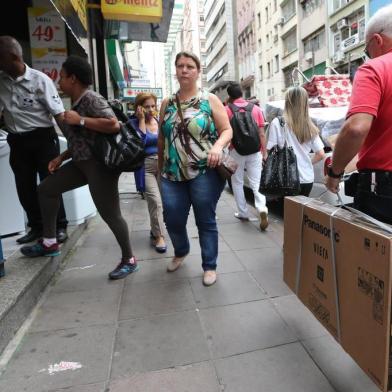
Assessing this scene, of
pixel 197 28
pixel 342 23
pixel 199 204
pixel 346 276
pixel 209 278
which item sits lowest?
pixel 209 278

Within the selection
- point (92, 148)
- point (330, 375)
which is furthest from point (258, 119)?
point (330, 375)

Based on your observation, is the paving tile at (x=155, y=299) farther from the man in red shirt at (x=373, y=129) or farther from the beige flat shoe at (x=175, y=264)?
the man in red shirt at (x=373, y=129)

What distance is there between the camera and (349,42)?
25.8 m

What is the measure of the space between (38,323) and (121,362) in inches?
32.0

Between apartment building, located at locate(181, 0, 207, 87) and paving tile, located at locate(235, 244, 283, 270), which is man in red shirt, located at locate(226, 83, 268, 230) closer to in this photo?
paving tile, located at locate(235, 244, 283, 270)

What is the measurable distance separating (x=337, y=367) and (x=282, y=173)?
2.34 meters

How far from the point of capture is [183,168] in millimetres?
2904

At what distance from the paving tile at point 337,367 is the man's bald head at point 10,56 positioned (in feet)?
9.97

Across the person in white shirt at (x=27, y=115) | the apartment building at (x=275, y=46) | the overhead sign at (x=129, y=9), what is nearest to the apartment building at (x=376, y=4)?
the apartment building at (x=275, y=46)

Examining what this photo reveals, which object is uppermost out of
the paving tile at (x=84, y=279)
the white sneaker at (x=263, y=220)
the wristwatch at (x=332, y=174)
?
the wristwatch at (x=332, y=174)

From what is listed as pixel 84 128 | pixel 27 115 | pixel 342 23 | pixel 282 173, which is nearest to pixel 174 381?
pixel 84 128

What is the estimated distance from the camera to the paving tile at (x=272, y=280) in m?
2.95

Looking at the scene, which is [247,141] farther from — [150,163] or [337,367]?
[337,367]

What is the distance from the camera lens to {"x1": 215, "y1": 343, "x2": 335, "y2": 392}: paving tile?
6.08ft
